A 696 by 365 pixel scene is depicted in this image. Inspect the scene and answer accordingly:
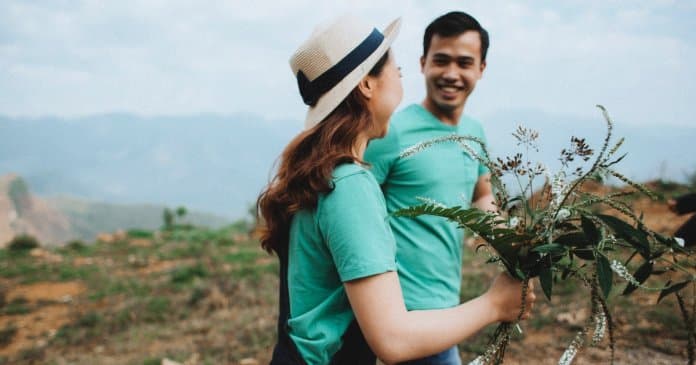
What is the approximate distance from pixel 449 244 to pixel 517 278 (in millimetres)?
1025

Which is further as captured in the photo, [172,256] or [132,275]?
[172,256]

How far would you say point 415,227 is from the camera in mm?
2391

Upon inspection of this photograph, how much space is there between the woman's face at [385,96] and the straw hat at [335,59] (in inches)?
2.4

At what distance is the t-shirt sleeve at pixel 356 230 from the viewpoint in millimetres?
1247

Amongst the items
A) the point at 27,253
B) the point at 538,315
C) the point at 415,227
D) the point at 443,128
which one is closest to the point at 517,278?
the point at 415,227

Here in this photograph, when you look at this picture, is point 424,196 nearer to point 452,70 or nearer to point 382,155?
point 382,155

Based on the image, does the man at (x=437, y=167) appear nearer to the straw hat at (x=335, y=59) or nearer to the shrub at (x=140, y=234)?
the straw hat at (x=335, y=59)

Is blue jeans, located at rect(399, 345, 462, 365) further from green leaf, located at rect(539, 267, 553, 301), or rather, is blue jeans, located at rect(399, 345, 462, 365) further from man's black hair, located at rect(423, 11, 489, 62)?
man's black hair, located at rect(423, 11, 489, 62)

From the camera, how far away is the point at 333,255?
4.25ft

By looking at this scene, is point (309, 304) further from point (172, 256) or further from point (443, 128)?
point (172, 256)

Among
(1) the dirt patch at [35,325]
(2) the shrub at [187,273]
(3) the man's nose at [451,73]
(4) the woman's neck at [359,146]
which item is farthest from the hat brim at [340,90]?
(2) the shrub at [187,273]

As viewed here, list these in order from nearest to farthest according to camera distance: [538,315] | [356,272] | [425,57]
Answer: [356,272]
[425,57]
[538,315]

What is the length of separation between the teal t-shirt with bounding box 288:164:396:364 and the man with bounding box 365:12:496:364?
0.92 metres

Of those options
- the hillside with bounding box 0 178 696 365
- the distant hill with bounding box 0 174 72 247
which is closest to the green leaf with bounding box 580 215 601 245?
the hillside with bounding box 0 178 696 365
